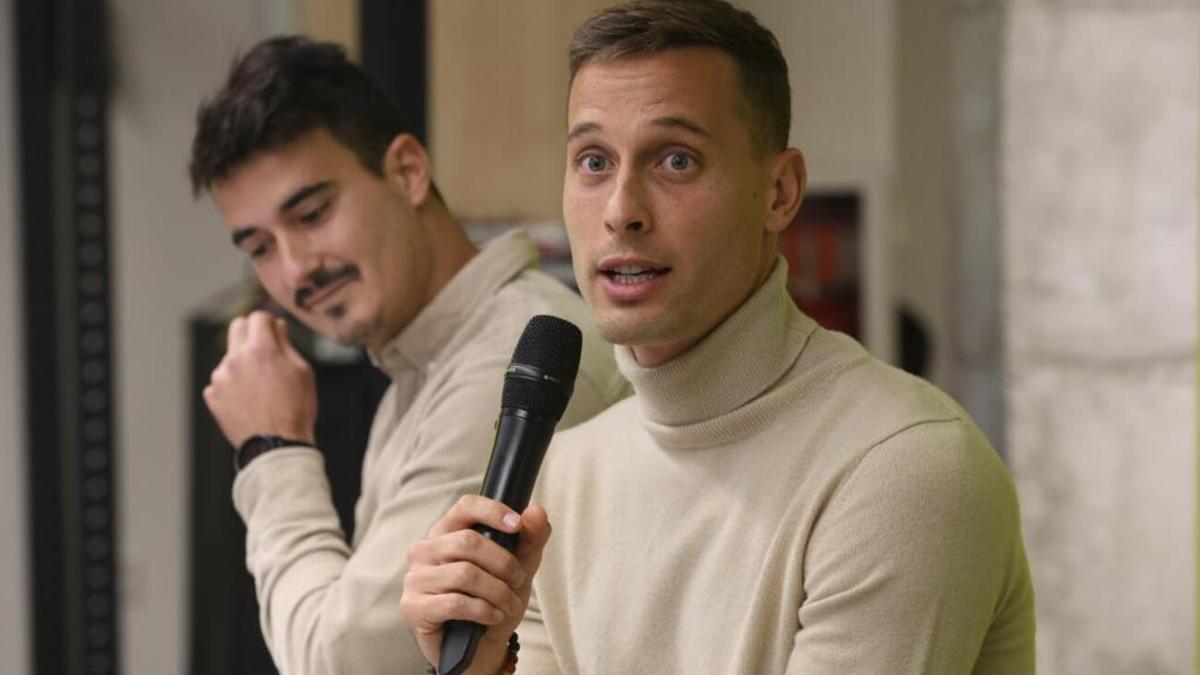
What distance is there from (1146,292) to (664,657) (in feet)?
7.52

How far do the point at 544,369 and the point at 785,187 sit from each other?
17 centimetres

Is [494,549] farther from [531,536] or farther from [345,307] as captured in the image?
[345,307]

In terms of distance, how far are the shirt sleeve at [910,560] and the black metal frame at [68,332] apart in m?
2.28

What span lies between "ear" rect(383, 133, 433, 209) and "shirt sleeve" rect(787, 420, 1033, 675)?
1.71 ft

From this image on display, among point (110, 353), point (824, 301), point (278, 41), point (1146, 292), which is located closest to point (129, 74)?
point (110, 353)

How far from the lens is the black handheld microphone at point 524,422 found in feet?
2.63

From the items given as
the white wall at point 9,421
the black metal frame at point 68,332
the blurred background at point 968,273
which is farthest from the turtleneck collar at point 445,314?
the white wall at point 9,421

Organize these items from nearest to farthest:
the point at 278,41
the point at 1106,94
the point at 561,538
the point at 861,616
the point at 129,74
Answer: the point at 861,616, the point at 561,538, the point at 278,41, the point at 1106,94, the point at 129,74

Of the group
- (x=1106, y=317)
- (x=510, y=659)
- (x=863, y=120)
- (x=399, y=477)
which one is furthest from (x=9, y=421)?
(x=510, y=659)

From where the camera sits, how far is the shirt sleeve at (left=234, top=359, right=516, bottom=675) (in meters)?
1.09

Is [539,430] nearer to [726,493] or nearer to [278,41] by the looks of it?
[726,493]

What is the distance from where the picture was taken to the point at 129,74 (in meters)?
3.63

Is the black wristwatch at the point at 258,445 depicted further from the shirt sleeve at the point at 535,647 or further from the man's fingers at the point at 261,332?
the shirt sleeve at the point at 535,647

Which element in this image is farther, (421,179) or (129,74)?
(129,74)
